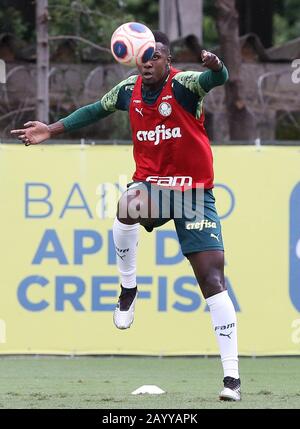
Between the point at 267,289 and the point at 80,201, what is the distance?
6.79 ft

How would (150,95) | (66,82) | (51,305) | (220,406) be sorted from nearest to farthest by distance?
(220,406) → (150,95) → (51,305) → (66,82)

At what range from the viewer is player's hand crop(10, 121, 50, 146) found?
8.73 meters

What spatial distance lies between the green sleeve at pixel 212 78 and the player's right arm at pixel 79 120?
0.83 m

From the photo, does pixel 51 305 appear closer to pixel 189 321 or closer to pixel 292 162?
pixel 189 321

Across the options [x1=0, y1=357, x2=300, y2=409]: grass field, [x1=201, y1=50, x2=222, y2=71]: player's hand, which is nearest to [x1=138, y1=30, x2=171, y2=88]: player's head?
[x1=201, y1=50, x2=222, y2=71]: player's hand

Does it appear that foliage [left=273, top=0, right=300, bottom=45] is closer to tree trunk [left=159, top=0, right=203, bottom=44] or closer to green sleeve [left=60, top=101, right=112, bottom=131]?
tree trunk [left=159, top=0, right=203, bottom=44]

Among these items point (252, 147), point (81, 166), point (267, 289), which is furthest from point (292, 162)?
point (81, 166)

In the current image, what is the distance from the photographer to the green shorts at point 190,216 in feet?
27.6

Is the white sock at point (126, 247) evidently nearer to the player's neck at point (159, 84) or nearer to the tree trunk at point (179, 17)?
the player's neck at point (159, 84)

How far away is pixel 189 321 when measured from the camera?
12.1 m

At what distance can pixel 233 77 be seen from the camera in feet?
51.6

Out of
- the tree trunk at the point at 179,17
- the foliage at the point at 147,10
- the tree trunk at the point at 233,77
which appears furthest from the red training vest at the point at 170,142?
the foliage at the point at 147,10

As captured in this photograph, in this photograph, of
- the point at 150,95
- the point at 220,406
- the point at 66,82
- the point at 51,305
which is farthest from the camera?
the point at 66,82

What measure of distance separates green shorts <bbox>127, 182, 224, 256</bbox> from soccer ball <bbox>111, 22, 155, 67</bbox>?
3.23ft
